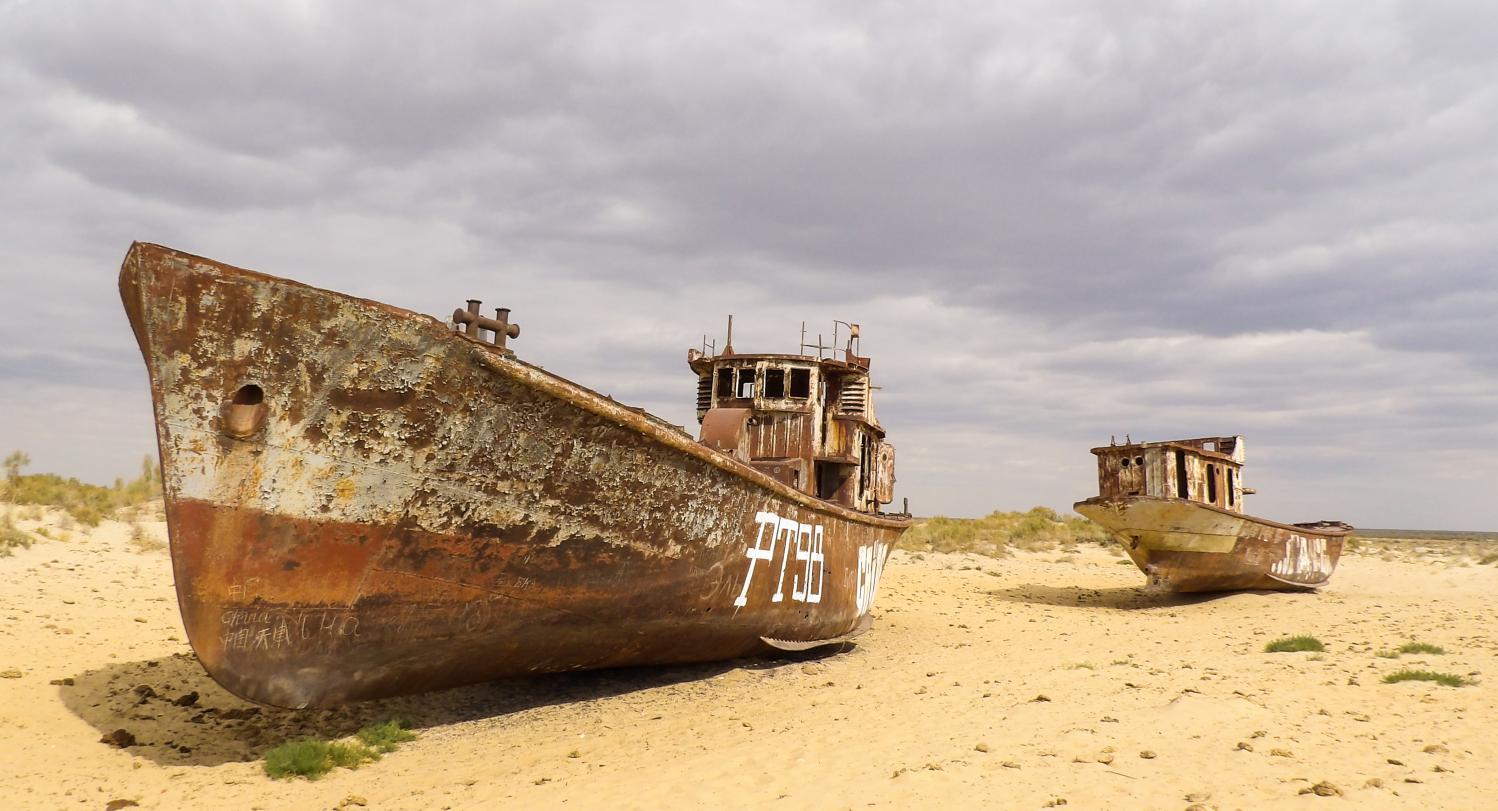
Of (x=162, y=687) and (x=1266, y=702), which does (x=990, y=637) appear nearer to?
(x=1266, y=702)

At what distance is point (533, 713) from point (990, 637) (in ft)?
19.9

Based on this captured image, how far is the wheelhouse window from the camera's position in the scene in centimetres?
1034

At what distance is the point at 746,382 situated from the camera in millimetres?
10383

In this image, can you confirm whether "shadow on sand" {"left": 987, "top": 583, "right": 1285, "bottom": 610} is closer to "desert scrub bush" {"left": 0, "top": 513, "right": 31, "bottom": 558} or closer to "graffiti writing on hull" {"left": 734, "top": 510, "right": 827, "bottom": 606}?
"graffiti writing on hull" {"left": 734, "top": 510, "right": 827, "bottom": 606}

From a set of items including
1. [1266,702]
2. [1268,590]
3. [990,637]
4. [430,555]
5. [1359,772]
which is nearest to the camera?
[1359,772]

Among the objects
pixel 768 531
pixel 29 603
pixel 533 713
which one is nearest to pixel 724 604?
pixel 768 531

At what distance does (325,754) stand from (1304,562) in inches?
674

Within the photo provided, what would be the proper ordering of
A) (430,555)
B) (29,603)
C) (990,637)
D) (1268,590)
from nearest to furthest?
(430,555), (29,603), (990,637), (1268,590)

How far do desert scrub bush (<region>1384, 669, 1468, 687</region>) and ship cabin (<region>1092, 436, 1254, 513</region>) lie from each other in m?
7.86

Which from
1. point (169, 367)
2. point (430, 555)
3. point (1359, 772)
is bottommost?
point (1359, 772)

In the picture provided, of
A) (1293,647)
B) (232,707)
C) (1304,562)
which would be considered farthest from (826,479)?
(1304,562)

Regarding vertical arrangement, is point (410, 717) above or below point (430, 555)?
below

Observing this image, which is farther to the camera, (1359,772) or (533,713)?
(533,713)

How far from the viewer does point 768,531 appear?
284 inches
